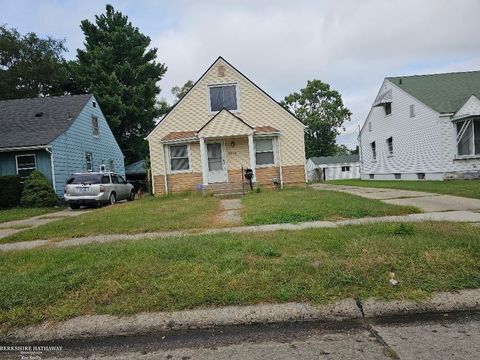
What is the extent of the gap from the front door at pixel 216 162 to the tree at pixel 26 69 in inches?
1049

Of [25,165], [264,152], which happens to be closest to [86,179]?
[25,165]

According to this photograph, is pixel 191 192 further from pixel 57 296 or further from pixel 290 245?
pixel 57 296

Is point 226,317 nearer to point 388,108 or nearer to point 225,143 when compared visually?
point 225,143

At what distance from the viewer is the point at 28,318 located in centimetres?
334

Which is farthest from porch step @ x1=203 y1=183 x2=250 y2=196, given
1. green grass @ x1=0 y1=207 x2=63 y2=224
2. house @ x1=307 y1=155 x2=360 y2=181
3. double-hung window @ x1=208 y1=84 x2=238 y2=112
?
house @ x1=307 y1=155 x2=360 y2=181

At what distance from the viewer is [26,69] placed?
35125 mm

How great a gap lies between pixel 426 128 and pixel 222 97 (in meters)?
12.2

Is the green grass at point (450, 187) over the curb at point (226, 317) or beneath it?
over

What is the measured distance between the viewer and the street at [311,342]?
2.60 metres

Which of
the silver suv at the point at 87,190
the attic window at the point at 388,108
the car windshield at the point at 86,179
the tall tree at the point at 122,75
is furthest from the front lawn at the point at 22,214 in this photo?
the attic window at the point at 388,108

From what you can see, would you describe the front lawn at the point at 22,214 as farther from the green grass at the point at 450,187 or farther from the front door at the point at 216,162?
the green grass at the point at 450,187

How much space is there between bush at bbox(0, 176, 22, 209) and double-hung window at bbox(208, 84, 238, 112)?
9.74 meters

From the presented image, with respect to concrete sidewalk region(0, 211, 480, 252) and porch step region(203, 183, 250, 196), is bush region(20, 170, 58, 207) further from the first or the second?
concrete sidewalk region(0, 211, 480, 252)

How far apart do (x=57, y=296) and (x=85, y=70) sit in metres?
33.5
